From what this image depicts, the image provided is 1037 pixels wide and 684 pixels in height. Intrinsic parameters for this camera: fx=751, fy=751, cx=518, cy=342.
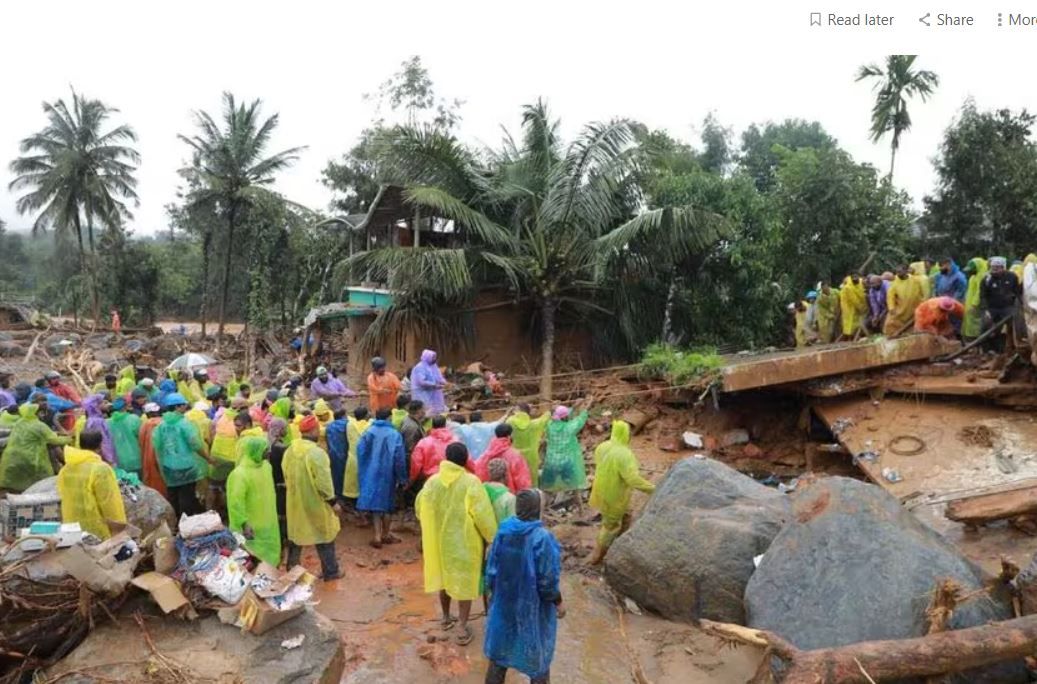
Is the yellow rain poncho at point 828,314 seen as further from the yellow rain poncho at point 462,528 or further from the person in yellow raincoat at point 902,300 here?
the yellow rain poncho at point 462,528

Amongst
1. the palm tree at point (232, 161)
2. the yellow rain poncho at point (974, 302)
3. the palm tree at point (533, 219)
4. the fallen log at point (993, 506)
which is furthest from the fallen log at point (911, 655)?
the palm tree at point (232, 161)

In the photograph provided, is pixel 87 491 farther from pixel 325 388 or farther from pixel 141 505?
pixel 325 388

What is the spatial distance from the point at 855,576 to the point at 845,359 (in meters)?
5.42

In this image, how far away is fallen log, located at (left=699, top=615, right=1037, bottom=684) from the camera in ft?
12.9

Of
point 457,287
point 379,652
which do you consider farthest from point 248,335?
point 379,652

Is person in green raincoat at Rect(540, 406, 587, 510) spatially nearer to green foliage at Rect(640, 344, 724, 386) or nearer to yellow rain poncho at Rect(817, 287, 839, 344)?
green foliage at Rect(640, 344, 724, 386)

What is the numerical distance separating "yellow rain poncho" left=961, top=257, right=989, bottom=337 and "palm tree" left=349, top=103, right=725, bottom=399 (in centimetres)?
466

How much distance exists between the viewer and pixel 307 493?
6.68 meters

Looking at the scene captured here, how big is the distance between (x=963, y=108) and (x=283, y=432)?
19153 mm

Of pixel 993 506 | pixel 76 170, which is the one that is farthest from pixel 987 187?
pixel 76 170

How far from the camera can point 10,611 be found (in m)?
4.26

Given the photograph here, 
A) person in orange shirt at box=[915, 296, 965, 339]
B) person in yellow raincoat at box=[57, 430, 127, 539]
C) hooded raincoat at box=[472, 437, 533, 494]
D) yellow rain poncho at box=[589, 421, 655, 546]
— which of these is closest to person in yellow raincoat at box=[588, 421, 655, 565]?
yellow rain poncho at box=[589, 421, 655, 546]

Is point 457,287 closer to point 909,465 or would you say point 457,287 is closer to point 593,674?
point 909,465

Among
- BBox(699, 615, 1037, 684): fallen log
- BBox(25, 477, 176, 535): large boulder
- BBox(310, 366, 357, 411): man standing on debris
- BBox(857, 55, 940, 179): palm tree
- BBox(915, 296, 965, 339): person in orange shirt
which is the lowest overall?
BBox(699, 615, 1037, 684): fallen log
